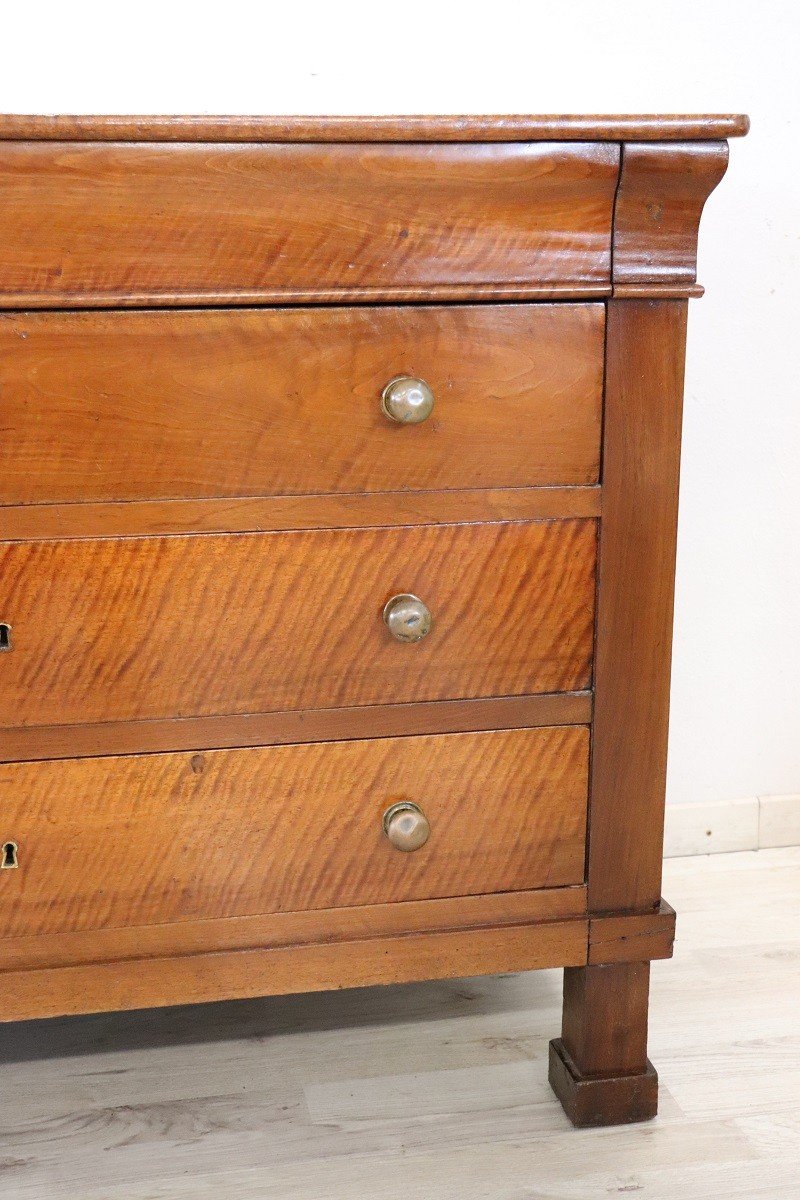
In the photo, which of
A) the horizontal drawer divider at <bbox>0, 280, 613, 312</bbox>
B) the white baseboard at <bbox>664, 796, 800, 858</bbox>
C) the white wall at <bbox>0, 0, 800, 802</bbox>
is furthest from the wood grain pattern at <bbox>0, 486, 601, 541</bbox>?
the white baseboard at <bbox>664, 796, 800, 858</bbox>

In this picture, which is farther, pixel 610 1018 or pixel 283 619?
pixel 610 1018

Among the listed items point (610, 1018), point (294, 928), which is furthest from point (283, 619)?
point (610, 1018)

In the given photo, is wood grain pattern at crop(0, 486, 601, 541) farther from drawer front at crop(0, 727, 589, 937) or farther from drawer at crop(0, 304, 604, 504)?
drawer front at crop(0, 727, 589, 937)

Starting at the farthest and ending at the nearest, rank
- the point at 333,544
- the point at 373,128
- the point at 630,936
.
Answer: the point at 630,936, the point at 333,544, the point at 373,128

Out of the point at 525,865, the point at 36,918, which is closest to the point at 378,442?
the point at 525,865

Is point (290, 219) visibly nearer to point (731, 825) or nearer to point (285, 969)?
point (285, 969)

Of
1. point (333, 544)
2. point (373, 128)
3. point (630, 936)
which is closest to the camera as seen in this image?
point (373, 128)

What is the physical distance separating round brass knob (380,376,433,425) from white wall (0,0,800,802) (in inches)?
28.6

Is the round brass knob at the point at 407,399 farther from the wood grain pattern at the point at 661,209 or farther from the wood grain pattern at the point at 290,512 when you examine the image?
the wood grain pattern at the point at 661,209

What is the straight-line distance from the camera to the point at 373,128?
1031 mm

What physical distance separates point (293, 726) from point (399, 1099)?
484 mm

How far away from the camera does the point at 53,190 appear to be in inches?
40.5
